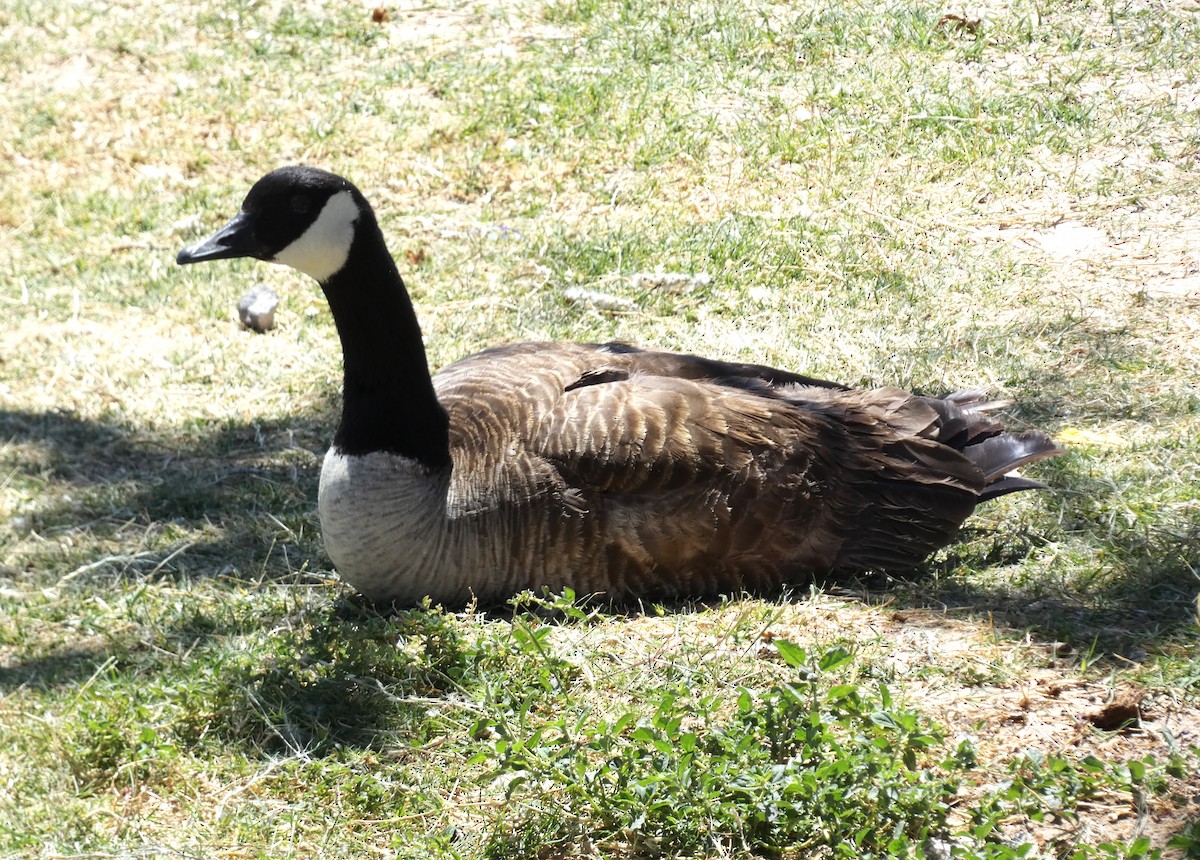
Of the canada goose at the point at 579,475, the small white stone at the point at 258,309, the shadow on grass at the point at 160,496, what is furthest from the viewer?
the small white stone at the point at 258,309

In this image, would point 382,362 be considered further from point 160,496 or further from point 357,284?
point 160,496

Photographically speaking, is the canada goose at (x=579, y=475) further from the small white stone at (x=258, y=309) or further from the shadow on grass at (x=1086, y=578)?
the small white stone at (x=258, y=309)

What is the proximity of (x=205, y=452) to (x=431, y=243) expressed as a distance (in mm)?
2009

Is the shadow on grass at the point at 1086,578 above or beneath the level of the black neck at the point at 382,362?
beneath

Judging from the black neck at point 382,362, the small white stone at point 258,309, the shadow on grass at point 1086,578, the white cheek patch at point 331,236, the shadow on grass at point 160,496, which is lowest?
the shadow on grass at point 160,496

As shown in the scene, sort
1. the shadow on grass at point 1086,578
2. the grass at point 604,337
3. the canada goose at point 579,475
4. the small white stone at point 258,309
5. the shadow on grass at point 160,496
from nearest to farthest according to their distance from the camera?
the grass at point 604,337 → the shadow on grass at point 1086,578 → the canada goose at point 579,475 → the shadow on grass at point 160,496 → the small white stone at point 258,309

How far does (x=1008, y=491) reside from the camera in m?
4.43

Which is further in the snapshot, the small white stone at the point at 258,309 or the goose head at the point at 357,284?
the small white stone at the point at 258,309

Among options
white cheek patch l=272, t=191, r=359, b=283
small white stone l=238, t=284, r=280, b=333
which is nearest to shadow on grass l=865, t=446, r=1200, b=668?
white cheek patch l=272, t=191, r=359, b=283

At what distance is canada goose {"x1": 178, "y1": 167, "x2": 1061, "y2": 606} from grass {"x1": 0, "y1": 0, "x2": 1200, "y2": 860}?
0.17 m

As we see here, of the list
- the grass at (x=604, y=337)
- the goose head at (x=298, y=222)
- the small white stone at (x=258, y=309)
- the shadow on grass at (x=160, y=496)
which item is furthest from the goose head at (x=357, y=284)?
the small white stone at (x=258, y=309)

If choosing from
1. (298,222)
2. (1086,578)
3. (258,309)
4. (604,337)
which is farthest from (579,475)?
(258,309)

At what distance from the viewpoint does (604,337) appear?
6301 mm

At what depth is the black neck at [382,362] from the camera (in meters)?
4.29
